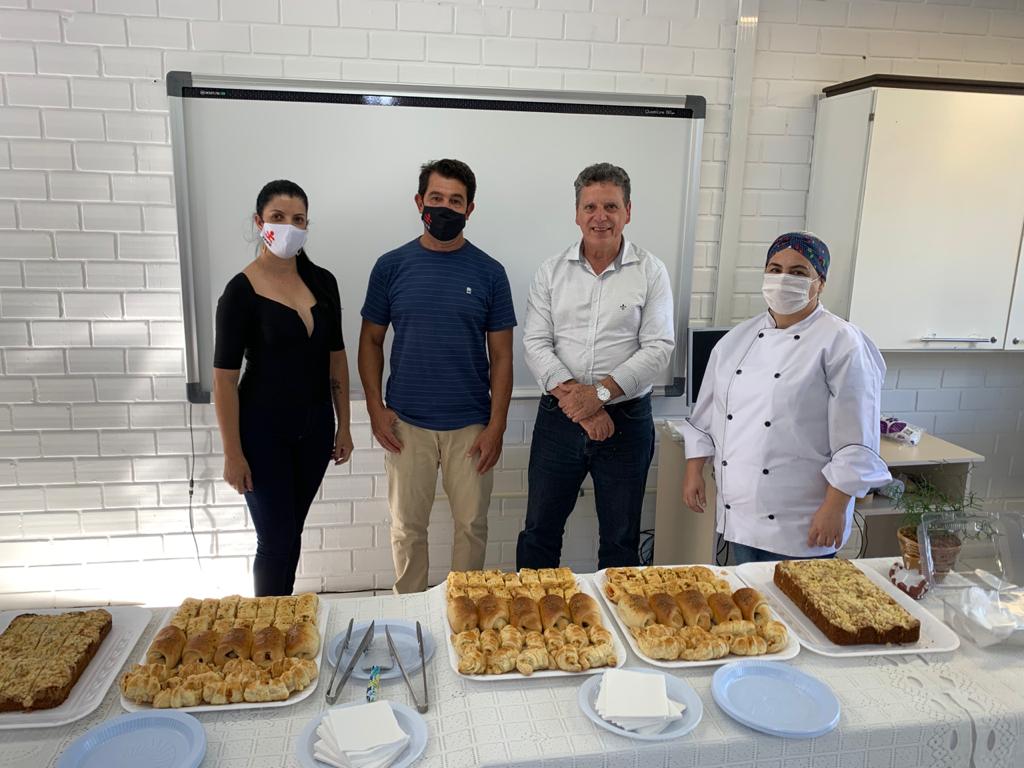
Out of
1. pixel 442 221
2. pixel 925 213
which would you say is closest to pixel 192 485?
pixel 442 221

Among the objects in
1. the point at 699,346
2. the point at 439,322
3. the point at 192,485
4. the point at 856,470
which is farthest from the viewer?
the point at 192,485

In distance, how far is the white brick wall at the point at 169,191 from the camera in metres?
2.65

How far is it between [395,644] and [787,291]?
1257mm

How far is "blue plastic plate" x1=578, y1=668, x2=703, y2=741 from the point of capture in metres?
1.13

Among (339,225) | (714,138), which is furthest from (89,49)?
(714,138)

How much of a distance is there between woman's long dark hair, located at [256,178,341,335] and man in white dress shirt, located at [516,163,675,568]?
0.66m

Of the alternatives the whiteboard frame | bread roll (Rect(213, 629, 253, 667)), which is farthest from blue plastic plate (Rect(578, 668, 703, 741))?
the whiteboard frame

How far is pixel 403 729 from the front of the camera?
115cm

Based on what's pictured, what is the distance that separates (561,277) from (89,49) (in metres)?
1.83


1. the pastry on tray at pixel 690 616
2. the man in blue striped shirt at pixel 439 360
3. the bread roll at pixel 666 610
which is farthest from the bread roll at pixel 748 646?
the man in blue striped shirt at pixel 439 360

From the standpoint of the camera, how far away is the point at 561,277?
2529mm

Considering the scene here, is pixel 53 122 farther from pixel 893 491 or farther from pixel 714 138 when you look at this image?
pixel 893 491

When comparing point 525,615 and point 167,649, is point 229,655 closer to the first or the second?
point 167,649

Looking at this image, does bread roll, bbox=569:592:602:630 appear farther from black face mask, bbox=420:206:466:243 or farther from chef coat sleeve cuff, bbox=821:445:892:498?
black face mask, bbox=420:206:466:243
